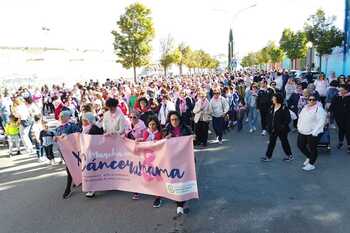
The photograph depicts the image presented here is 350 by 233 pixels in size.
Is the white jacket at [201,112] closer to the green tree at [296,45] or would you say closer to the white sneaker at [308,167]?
the white sneaker at [308,167]

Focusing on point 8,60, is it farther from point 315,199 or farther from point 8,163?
point 315,199

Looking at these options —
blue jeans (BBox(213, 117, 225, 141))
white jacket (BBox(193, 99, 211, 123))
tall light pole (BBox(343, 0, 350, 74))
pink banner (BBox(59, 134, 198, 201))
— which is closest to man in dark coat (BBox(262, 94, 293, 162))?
white jacket (BBox(193, 99, 211, 123))

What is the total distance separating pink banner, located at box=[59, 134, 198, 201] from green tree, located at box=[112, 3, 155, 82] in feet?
84.6

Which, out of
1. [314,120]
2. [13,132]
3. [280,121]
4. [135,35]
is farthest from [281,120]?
[135,35]

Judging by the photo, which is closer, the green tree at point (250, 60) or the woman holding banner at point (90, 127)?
the woman holding banner at point (90, 127)

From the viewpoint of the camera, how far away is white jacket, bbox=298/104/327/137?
8219 mm

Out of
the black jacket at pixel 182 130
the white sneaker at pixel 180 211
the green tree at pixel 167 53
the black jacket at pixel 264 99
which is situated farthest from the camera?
the green tree at pixel 167 53

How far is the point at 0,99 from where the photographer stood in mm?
15523

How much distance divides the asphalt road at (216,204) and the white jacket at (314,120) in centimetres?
85

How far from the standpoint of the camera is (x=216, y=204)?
6.45m

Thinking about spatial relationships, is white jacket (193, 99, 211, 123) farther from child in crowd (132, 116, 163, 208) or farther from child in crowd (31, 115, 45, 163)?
child in crowd (132, 116, 163, 208)

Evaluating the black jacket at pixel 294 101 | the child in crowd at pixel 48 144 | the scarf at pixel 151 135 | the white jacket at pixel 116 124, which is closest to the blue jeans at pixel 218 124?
the black jacket at pixel 294 101

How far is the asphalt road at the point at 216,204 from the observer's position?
563 centimetres

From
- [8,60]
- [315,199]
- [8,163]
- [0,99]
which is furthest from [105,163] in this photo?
[8,60]
